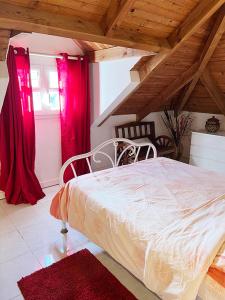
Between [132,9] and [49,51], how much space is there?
154 cm

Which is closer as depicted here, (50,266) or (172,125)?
(50,266)

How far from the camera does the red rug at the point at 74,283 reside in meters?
1.75

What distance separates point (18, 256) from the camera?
7.06ft

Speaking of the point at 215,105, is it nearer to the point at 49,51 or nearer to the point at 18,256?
the point at 49,51

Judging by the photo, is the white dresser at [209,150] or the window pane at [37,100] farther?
the white dresser at [209,150]

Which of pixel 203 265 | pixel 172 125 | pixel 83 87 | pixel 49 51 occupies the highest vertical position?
pixel 49 51

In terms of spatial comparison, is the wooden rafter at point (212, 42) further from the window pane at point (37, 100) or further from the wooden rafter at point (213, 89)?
the window pane at point (37, 100)

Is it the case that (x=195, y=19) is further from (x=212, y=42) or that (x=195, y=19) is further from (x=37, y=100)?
(x=37, y=100)

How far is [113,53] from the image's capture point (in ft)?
9.72

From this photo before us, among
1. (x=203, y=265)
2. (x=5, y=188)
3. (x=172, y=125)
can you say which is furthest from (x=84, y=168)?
(x=203, y=265)

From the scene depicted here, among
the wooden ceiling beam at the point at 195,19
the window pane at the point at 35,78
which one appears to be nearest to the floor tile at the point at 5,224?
the window pane at the point at 35,78

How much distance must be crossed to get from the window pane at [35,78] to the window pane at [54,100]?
0.73 feet

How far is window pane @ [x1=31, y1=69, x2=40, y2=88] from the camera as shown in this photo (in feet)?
10.5

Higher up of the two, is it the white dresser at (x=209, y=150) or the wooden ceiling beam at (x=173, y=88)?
the wooden ceiling beam at (x=173, y=88)
